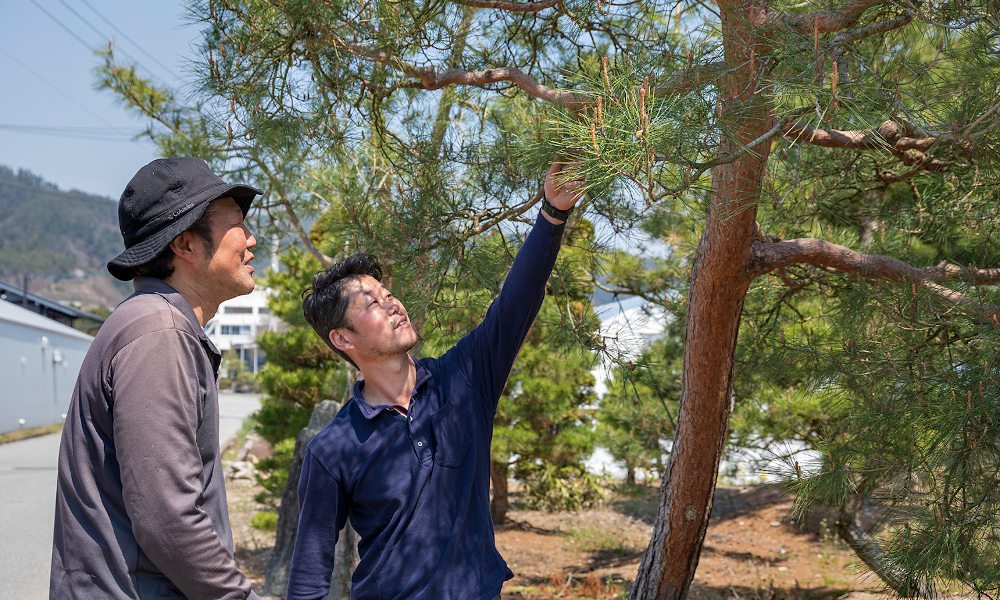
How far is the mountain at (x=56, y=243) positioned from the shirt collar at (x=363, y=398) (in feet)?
256

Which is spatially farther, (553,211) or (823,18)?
(823,18)

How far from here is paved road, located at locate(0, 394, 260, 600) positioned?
5102 mm

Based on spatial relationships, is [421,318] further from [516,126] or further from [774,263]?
[774,263]

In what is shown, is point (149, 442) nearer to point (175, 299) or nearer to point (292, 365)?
point (175, 299)

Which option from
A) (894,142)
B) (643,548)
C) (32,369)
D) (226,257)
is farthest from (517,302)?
(32,369)

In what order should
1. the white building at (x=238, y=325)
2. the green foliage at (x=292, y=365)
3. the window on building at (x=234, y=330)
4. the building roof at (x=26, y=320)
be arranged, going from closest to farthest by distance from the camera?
the green foliage at (x=292, y=365) < the building roof at (x=26, y=320) < the white building at (x=238, y=325) < the window on building at (x=234, y=330)

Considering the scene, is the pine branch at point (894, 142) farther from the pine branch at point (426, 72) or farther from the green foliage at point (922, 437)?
the pine branch at point (426, 72)

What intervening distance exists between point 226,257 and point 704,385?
181 cm

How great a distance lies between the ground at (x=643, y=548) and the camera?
457cm

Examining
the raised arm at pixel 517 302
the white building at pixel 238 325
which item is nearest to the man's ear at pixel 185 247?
the raised arm at pixel 517 302

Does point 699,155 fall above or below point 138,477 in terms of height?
above

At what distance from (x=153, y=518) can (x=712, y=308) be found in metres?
1.93

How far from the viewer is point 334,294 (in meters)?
1.69

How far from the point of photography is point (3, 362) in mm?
14289
